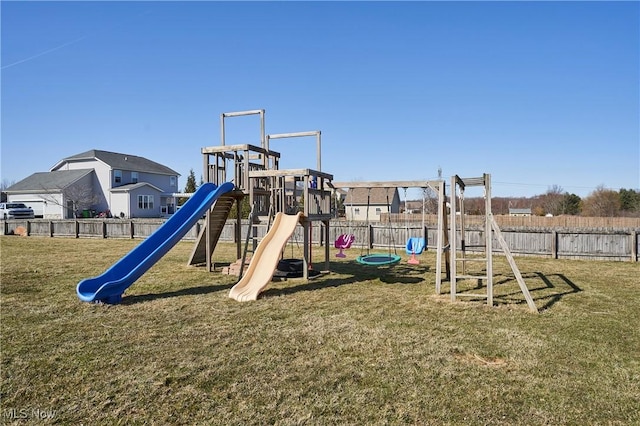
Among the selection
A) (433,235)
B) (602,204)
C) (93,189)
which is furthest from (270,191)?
(602,204)

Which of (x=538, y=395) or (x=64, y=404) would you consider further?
(x=538, y=395)

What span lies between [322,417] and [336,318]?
9.66ft

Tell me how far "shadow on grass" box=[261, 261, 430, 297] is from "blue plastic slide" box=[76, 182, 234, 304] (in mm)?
2173

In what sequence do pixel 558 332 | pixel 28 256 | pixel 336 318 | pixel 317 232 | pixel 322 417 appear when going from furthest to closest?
pixel 317 232, pixel 28 256, pixel 336 318, pixel 558 332, pixel 322 417

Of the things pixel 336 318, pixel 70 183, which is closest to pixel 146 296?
pixel 336 318

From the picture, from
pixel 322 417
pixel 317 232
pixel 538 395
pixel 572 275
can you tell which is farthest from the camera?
pixel 317 232

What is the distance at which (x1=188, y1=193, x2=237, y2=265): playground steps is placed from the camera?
10.7 metres

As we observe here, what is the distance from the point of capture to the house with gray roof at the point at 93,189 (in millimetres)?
35406

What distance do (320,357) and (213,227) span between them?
7318 millimetres

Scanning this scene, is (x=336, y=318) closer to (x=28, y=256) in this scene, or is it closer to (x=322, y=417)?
(x=322, y=417)

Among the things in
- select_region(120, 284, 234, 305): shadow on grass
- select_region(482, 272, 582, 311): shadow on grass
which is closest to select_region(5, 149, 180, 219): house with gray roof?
select_region(120, 284, 234, 305): shadow on grass

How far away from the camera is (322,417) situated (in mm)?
3166

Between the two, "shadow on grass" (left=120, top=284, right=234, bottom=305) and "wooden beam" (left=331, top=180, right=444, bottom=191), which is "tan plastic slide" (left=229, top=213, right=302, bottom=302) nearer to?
"shadow on grass" (left=120, top=284, right=234, bottom=305)

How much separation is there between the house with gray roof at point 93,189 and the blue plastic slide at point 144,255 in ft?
93.0
